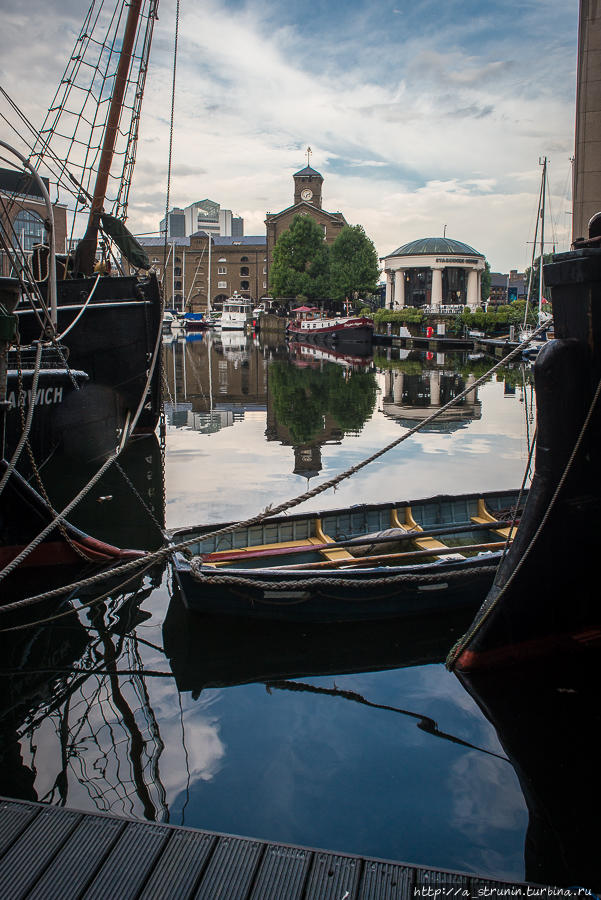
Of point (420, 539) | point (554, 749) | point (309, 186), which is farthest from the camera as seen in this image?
point (309, 186)

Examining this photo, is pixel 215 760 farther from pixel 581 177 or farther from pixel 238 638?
pixel 581 177

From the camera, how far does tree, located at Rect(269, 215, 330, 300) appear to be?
76875 millimetres

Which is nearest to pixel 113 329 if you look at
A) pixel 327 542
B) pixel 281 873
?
pixel 327 542

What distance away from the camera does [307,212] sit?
298 ft

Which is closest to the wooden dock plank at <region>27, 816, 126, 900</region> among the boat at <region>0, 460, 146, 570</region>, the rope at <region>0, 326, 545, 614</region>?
the rope at <region>0, 326, 545, 614</region>

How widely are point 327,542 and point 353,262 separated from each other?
70.4 meters

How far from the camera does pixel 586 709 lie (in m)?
5.68

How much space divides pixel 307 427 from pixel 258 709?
13.8m

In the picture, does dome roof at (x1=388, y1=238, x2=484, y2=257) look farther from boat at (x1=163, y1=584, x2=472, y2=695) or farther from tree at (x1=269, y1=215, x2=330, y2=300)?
boat at (x1=163, y1=584, x2=472, y2=695)

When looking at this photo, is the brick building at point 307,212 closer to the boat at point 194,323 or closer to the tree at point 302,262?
the tree at point 302,262

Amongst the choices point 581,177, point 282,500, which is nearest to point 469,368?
point 581,177

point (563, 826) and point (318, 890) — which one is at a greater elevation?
point (318, 890)

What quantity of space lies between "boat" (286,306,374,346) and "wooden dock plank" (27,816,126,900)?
55177mm

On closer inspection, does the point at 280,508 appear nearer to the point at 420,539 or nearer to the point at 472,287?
the point at 420,539
